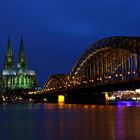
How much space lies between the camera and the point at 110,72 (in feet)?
488

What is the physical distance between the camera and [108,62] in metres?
154

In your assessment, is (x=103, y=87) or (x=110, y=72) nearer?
(x=103, y=87)

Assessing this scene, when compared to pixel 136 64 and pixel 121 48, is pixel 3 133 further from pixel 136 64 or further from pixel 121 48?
pixel 121 48

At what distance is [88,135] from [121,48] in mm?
87632

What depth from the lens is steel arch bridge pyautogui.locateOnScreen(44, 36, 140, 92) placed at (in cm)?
13150

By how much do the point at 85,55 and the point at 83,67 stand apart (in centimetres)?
753

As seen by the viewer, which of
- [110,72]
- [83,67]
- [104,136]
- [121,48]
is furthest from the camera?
[83,67]

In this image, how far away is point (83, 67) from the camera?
172 metres

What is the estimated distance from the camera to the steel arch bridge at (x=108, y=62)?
431ft

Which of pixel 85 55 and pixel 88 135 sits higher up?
pixel 85 55

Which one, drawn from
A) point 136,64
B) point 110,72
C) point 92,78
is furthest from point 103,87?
point 92,78

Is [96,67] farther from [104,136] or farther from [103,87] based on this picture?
[104,136]

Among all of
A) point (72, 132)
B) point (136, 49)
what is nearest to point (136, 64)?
point (136, 49)

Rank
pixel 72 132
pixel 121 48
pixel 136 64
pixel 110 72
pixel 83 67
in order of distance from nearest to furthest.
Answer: pixel 72 132 < pixel 136 64 < pixel 121 48 < pixel 110 72 < pixel 83 67
